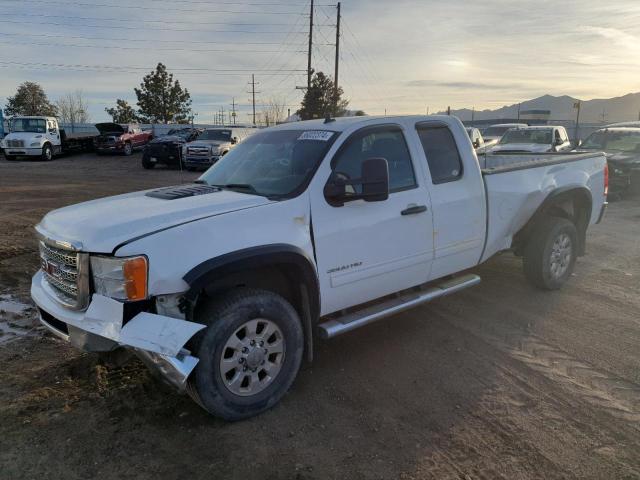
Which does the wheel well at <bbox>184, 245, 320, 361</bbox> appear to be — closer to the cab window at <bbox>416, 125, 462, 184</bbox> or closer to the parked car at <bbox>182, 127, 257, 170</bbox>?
the cab window at <bbox>416, 125, 462, 184</bbox>

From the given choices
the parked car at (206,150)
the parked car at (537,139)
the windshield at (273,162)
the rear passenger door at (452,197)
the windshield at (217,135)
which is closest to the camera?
the windshield at (273,162)

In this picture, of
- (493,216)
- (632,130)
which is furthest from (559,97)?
(493,216)

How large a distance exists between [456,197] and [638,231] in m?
6.61

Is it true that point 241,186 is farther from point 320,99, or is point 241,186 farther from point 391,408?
point 320,99

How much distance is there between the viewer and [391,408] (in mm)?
3473

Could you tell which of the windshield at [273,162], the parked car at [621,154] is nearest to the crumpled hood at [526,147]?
the parked car at [621,154]

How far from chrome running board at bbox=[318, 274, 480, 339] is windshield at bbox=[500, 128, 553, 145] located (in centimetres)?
1302

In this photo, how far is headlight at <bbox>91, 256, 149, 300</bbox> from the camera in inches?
115

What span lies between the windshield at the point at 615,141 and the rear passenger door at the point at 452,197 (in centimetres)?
1179

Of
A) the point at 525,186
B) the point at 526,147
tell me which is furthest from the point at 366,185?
the point at 526,147

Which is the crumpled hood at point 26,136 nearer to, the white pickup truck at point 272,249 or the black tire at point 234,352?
the white pickup truck at point 272,249

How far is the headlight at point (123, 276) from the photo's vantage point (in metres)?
2.91

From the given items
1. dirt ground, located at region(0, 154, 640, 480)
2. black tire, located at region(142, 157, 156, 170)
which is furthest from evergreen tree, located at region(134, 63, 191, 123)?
dirt ground, located at region(0, 154, 640, 480)

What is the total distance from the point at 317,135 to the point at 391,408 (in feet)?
6.96
